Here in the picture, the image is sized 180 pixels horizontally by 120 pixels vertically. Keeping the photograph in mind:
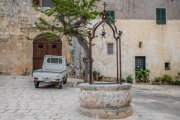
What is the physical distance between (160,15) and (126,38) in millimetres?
3233

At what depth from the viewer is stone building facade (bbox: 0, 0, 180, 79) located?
614 inches

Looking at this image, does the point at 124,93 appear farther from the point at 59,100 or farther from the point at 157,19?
the point at 157,19

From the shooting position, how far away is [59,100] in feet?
26.6

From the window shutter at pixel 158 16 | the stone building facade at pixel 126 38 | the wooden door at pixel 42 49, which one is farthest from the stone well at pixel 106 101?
→ the window shutter at pixel 158 16

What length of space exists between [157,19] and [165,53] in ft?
8.74

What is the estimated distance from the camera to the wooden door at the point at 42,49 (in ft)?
54.0

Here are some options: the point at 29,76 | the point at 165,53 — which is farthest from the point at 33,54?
the point at 165,53

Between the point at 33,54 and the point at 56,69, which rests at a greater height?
the point at 33,54

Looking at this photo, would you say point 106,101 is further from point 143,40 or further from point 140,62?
point 143,40

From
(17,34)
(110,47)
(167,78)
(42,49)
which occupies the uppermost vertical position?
(17,34)

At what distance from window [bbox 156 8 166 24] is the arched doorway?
306 inches

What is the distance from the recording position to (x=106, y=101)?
5.73m

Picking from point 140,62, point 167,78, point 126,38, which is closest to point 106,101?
point 126,38

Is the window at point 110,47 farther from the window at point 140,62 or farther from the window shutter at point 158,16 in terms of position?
the window shutter at point 158,16
